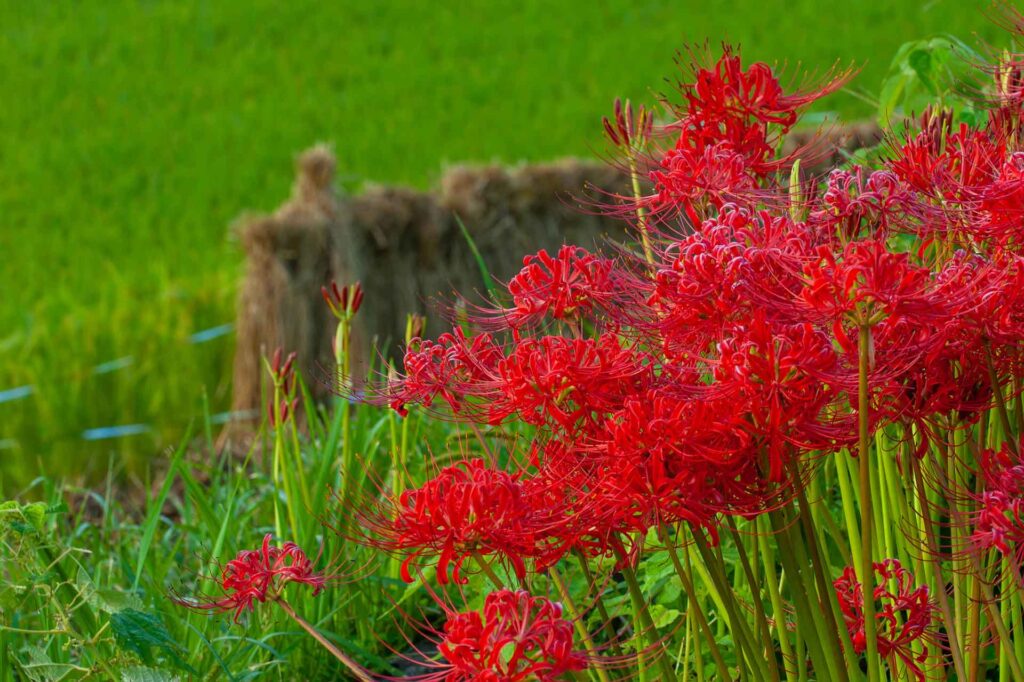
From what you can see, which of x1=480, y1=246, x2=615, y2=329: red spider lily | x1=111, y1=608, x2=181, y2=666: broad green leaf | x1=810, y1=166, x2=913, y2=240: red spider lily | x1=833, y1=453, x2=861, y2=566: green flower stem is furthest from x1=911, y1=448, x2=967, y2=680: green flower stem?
x1=111, y1=608, x2=181, y2=666: broad green leaf

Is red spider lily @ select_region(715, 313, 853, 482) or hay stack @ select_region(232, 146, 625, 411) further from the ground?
red spider lily @ select_region(715, 313, 853, 482)

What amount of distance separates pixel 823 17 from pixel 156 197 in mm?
6442

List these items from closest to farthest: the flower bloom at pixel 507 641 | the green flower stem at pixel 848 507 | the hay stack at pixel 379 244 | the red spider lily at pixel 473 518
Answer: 1. the flower bloom at pixel 507 641
2. the red spider lily at pixel 473 518
3. the green flower stem at pixel 848 507
4. the hay stack at pixel 379 244

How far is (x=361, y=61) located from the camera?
35.0 ft

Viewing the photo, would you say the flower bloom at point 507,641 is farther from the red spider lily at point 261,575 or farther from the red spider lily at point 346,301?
the red spider lily at point 346,301

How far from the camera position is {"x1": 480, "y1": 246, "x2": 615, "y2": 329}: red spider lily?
4.50 feet

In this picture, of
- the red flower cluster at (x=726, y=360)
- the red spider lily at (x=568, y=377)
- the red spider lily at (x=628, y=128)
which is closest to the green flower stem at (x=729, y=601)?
the red flower cluster at (x=726, y=360)

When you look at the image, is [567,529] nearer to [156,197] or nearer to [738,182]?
[738,182]

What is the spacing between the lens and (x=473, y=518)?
115cm

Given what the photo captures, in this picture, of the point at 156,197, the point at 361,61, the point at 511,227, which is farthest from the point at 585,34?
the point at 511,227

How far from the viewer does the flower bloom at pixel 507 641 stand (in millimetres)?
1040

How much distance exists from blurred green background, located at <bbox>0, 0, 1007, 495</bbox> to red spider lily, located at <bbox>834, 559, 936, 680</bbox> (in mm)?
3758

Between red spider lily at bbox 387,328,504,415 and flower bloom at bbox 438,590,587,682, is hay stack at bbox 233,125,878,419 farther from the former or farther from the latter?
flower bloom at bbox 438,590,587,682

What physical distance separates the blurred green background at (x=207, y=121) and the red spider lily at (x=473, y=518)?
3898 mm
